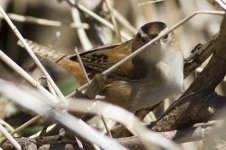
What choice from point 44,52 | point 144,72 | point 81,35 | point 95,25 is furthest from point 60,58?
point 95,25

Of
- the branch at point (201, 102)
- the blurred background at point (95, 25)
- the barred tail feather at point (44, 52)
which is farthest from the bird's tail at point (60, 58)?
the branch at point (201, 102)

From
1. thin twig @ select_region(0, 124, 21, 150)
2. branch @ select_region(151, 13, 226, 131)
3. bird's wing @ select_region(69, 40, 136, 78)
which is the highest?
bird's wing @ select_region(69, 40, 136, 78)

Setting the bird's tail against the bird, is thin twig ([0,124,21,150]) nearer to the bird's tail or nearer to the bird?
the bird

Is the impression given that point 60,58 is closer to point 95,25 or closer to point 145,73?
point 145,73

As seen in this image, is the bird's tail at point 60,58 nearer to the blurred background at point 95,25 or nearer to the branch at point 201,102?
the blurred background at point 95,25

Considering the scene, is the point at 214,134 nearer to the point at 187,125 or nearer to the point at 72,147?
the point at 187,125

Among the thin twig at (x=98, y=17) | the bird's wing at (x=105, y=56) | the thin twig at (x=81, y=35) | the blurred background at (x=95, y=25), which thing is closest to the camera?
the bird's wing at (x=105, y=56)

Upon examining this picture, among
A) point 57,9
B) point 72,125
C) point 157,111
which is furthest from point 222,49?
point 57,9

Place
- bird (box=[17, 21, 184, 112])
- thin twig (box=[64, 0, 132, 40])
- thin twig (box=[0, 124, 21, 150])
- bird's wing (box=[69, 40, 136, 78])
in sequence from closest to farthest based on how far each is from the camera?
1. thin twig (box=[0, 124, 21, 150])
2. bird (box=[17, 21, 184, 112])
3. bird's wing (box=[69, 40, 136, 78])
4. thin twig (box=[64, 0, 132, 40])

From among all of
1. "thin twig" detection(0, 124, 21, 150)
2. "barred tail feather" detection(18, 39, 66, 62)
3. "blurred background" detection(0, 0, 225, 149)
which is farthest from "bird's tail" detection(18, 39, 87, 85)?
"thin twig" detection(0, 124, 21, 150)
